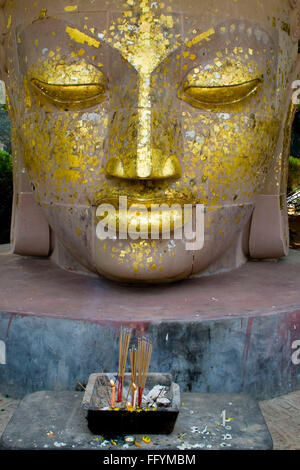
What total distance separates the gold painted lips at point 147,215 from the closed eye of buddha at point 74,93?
22.5 inches

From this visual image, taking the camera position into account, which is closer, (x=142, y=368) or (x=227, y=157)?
(x=142, y=368)

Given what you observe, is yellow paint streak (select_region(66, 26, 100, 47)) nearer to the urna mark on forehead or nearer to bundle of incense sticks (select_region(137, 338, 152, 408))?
the urna mark on forehead

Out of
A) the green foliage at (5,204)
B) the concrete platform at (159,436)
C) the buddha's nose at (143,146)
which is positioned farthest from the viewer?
the green foliage at (5,204)

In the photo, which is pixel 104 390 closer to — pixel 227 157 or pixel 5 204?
pixel 227 157

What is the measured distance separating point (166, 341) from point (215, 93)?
4.59ft

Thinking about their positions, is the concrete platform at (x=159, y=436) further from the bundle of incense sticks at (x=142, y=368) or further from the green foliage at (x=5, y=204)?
the green foliage at (x=5, y=204)

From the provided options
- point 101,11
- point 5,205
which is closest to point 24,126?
point 101,11

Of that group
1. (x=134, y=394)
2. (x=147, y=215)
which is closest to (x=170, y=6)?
(x=147, y=215)

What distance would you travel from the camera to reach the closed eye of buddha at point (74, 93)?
309 centimetres

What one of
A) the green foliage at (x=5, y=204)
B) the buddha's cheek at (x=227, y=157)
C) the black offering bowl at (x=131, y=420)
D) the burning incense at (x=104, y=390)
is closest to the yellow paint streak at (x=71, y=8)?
the buddha's cheek at (x=227, y=157)

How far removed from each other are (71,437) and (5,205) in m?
5.60

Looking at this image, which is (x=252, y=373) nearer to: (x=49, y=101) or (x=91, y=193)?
(x=91, y=193)

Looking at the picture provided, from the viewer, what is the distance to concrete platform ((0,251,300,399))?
2789 millimetres

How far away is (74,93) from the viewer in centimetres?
311
